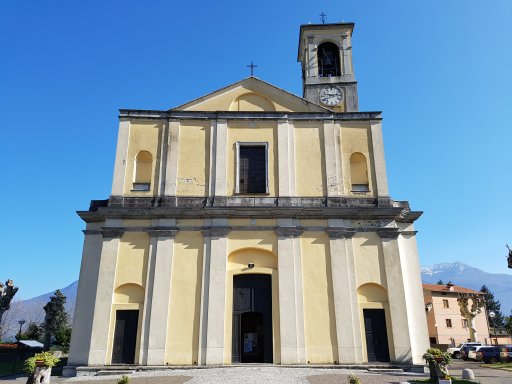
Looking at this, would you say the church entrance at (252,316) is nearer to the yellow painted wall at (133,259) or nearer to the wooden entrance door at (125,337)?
the yellow painted wall at (133,259)

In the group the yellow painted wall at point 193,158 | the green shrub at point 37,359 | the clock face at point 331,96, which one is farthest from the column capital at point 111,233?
the clock face at point 331,96

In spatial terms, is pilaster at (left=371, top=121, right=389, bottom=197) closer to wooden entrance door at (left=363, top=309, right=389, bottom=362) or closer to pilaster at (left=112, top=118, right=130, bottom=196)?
wooden entrance door at (left=363, top=309, right=389, bottom=362)

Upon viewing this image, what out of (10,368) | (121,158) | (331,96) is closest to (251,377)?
(121,158)

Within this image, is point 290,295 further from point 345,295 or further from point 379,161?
point 379,161

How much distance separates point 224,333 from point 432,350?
7175 millimetres

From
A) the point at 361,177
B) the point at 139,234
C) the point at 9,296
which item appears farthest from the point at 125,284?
the point at 361,177

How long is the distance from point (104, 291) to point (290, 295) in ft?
23.7

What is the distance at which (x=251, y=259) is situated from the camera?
16.3m

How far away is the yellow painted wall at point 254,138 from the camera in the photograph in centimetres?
1764

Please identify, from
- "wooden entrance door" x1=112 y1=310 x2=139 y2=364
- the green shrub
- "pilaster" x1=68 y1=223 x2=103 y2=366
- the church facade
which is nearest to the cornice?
the church facade

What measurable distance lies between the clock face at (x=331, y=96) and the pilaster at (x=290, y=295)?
24.7 feet

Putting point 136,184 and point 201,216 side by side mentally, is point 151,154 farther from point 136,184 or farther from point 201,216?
point 201,216

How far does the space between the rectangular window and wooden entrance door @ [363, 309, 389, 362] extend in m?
6.62

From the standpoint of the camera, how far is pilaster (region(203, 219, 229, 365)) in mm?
14766
